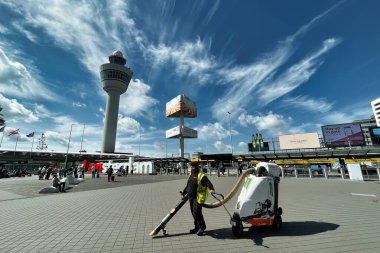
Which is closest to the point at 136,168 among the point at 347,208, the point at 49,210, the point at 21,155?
the point at 49,210

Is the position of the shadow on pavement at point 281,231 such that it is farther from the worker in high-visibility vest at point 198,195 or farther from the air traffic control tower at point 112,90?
the air traffic control tower at point 112,90

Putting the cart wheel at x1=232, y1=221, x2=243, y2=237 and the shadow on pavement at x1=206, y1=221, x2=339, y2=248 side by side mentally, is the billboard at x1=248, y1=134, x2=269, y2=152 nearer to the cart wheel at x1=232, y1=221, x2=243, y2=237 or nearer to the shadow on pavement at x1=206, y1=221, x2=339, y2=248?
the shadow on pavement at x1=206, y1=221, x2=339, y2=248

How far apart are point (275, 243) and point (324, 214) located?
13.6 ft

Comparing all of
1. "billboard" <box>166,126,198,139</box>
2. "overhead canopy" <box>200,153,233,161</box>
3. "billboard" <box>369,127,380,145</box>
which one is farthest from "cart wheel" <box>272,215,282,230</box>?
"billboard" <box>166,126,198,139</box>

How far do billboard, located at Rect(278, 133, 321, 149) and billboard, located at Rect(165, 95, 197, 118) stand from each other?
4646cm

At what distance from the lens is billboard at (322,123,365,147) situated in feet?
124

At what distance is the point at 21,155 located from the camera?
252ft

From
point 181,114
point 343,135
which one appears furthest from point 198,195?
point 181,114

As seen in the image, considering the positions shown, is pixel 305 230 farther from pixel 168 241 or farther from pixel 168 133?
pixel 168 133

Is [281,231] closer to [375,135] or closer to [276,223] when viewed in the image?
[276,223]

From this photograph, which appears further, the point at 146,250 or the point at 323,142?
the point at 323,142

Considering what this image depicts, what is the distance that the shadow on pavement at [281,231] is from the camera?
16.5 feet

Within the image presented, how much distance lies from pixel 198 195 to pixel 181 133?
77.3m

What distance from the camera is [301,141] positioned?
43.8 m
